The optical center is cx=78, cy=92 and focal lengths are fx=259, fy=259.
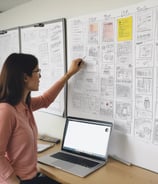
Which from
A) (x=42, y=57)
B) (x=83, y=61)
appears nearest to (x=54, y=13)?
(x=42, y=57)

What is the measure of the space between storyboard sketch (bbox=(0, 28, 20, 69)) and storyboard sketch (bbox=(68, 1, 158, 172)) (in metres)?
0.88

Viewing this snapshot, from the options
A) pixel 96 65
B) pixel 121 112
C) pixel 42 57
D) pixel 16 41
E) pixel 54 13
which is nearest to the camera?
pixel 121 112

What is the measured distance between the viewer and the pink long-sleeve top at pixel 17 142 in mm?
1465

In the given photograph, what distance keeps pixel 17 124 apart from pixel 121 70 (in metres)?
0.78

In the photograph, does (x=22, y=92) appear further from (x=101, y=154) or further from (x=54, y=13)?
(x=54, y=13)

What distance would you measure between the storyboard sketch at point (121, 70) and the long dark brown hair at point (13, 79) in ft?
1.92

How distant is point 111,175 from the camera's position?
1642mm

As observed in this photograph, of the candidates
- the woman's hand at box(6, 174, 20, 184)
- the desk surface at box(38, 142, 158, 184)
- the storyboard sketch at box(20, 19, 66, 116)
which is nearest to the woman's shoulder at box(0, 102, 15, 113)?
the woman's hand at box(6, 174, 20, 184)

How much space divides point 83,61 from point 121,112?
1.70 ft

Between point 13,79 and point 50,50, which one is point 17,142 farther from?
point 50,50

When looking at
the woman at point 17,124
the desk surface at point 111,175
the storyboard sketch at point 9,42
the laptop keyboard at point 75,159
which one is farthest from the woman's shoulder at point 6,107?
the storyboard sketch at point 9,42

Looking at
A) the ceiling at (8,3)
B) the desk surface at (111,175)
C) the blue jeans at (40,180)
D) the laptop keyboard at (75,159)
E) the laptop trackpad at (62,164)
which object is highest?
the ceiling at (8,3)

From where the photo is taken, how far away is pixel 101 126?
1888 millimetres

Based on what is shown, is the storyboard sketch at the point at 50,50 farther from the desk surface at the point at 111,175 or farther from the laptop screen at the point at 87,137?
the desk surface at the point at 111,175
